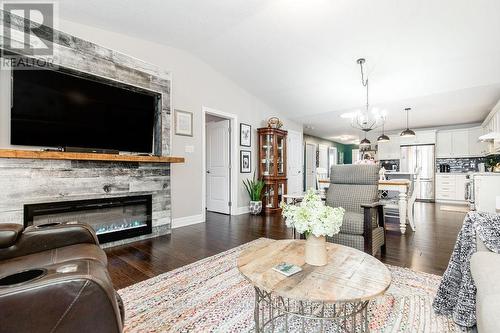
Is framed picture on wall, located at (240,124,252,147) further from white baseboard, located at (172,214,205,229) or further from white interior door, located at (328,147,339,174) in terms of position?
white interior door, located at (328,147,339,174)

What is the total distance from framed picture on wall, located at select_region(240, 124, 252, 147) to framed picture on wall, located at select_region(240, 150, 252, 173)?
0.60 ft

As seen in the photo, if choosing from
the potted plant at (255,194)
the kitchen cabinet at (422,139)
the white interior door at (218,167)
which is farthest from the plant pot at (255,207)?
the kitchen cabinet at (422,139)

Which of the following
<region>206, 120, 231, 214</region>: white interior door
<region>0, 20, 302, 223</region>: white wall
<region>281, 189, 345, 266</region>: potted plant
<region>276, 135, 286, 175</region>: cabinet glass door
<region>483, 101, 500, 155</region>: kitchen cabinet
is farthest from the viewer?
<region>276, 135, 286, 175</region>: cabinet glass door

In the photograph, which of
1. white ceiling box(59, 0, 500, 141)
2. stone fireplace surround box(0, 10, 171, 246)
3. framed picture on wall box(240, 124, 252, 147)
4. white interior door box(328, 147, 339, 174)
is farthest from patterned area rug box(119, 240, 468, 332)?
white interior door box(328, 147, 339, 174)

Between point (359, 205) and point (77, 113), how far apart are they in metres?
3.43

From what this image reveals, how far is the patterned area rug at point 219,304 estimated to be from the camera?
1512 mm

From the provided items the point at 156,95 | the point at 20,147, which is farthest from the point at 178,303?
the point at 156,95

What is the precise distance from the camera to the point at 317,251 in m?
1.37

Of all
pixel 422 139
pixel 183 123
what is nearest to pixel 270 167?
pixel 183 123

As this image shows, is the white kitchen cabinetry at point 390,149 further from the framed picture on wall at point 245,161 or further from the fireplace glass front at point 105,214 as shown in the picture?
the fireplace glass front at point 105,214

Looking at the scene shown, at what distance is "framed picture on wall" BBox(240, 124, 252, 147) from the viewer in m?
5.37

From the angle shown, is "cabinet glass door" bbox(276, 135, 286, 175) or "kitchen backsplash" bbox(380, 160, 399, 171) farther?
"kitchen backsplash" bbox(380, 160, 399, 171)

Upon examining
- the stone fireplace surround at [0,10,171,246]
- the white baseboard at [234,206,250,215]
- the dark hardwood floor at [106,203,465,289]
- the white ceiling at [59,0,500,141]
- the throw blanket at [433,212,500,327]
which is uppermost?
the white ceiling at [59,0,500,141]

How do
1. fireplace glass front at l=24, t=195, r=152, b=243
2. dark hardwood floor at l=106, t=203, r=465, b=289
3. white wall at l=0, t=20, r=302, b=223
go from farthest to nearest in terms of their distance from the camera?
white wall at l=0, t=20, r=302, b=223 → fireplace glass front at l=24, t=195, r=152, b=243 → dark hardwood floor at l=106, t=203, r=465, b=289
